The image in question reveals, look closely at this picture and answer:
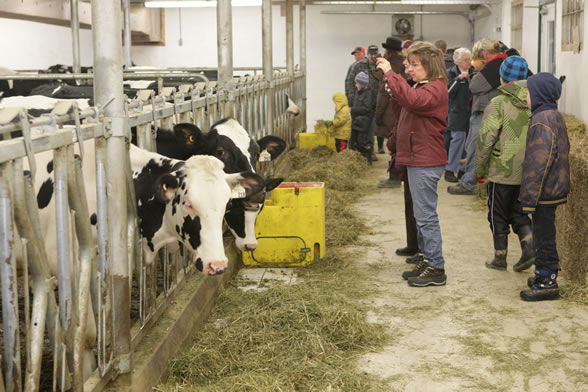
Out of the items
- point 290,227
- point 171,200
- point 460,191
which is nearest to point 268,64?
point 460,191

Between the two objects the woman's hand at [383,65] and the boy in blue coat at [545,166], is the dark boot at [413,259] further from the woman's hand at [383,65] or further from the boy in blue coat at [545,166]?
the woman's hand at [383,65]

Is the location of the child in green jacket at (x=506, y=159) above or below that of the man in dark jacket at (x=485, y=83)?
below

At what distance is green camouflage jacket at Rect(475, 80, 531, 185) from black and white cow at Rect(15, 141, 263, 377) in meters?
2.15

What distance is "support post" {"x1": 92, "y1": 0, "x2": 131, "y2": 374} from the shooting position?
2994mm

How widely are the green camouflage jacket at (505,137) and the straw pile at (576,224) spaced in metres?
0.35

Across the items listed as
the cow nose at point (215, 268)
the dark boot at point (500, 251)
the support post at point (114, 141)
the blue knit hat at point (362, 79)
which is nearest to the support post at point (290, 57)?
the blue knit hat at point (362, 79)

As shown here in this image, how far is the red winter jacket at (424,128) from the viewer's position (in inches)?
198

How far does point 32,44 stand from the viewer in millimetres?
14047

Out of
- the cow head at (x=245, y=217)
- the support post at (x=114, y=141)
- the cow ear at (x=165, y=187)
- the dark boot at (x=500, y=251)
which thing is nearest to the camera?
the support post at (x=114, y=141)

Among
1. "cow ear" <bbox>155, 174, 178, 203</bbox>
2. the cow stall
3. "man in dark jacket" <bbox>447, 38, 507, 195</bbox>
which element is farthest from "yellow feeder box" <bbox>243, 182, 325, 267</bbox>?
"man in dark jacket" <bbox>447, 38, 507, 195</bbox>

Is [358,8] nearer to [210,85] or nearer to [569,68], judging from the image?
[569,68]

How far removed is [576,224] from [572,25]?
6.12 metres

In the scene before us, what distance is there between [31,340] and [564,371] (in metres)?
2.61

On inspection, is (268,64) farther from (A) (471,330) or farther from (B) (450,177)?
(A) (471,330)
